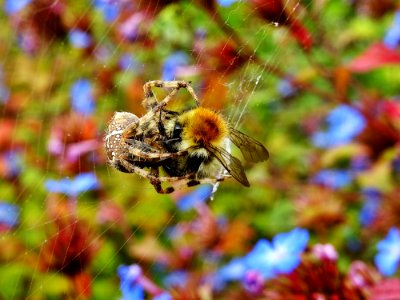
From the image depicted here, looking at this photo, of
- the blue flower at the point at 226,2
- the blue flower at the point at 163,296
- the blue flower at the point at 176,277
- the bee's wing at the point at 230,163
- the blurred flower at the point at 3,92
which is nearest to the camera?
the bee's wing at the point at 230,163

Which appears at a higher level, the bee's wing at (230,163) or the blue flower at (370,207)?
the bee's wing at (230,163)

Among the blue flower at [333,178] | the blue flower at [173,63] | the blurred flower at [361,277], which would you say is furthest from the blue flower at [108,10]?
the blurred flower at [361,277]

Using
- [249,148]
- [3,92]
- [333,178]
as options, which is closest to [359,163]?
[333,178]

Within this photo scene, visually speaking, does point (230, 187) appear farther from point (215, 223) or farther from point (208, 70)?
point (208, 70)

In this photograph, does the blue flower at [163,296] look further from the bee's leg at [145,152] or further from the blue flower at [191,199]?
the blue flower at [191,199]

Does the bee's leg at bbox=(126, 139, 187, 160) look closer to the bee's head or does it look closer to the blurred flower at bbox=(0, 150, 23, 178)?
the bee's head

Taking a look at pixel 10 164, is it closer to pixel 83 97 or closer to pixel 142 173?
pixel 83 97
